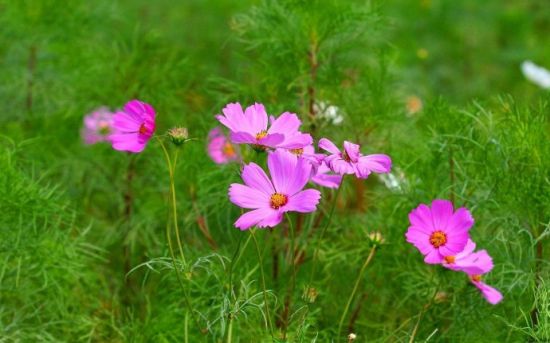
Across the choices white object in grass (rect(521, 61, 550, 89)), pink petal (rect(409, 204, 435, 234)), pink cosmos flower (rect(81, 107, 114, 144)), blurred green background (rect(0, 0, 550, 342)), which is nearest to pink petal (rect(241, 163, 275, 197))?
blurred green background (rect(0, 0, 550, 342))

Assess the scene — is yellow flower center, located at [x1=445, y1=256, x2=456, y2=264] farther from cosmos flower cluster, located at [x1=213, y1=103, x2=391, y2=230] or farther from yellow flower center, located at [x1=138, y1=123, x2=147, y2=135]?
yellow flower center, located at [x1=138, y1=123, x2=147, y2=135]

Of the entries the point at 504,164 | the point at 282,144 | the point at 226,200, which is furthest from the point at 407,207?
the point at 282,144

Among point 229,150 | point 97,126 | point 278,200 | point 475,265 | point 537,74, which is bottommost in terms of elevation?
point 537,74

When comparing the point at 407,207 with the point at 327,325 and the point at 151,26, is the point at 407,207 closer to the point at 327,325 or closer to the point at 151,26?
the point at 327,325

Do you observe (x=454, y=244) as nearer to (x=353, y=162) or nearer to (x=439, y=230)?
(x=439, y=230)

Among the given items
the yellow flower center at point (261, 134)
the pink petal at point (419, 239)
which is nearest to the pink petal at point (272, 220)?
the yellow flower center at point (261, 134)

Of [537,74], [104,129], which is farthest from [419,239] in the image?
[537,74]
